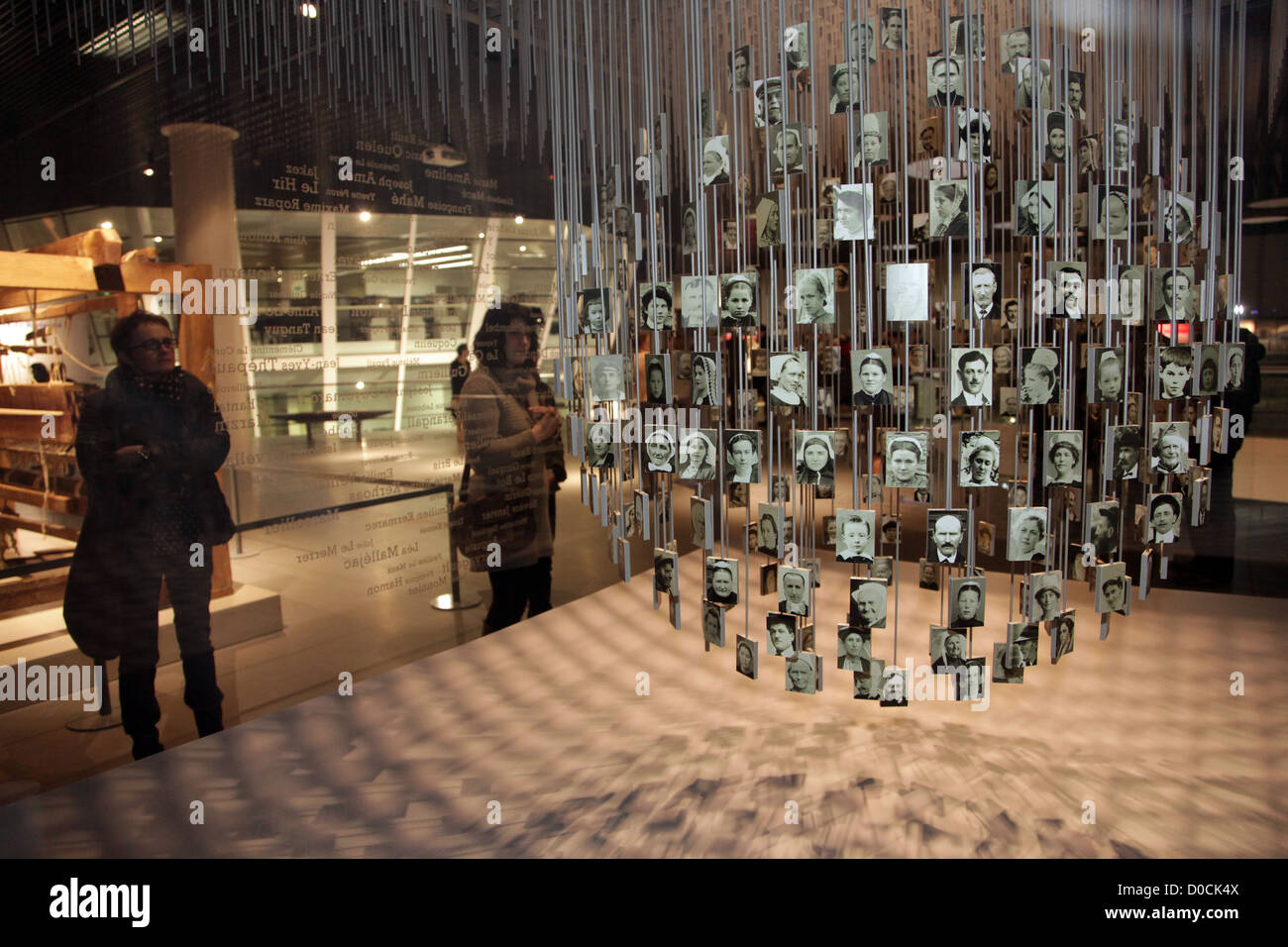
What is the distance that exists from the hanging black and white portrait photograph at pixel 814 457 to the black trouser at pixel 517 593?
6.19ft

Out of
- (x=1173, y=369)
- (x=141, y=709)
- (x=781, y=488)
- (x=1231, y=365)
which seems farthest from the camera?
(x=141, y=709)

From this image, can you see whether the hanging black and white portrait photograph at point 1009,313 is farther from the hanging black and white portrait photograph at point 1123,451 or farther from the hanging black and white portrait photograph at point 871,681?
the hanging black and white portrait photograph at point 871,681

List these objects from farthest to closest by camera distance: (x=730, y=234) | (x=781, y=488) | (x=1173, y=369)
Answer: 1. (x=730, y=234)
2. (x=781, y=488)
3. (x=1173, y=369)

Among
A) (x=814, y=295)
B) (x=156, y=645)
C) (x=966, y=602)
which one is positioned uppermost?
(x=814, y=295)

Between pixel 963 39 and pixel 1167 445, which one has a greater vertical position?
pixel 963 39

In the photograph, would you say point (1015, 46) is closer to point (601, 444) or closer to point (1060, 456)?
point (1060, 456)

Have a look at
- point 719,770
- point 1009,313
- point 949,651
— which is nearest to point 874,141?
point 949,651

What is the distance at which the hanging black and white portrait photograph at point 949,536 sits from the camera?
1.42 meters

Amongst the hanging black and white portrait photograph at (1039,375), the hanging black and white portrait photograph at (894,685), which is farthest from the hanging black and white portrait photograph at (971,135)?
the hanging black and white portrait photograph at (894,685)

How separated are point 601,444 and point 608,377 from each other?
0.18m

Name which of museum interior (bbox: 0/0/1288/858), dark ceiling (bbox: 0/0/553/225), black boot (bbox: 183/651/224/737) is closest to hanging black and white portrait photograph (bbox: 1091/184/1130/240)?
museum interior (bbox: 0/0/1288/858)

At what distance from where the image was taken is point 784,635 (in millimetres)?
1562

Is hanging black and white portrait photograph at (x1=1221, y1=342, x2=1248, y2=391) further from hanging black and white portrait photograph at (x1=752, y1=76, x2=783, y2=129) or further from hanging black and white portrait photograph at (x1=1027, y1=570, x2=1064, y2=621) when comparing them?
hanging black and white portrait photograph at (x1=752, y1=76, x2=783, y2=129)
